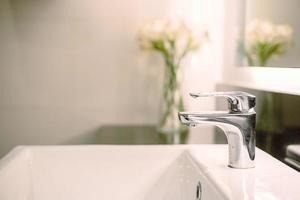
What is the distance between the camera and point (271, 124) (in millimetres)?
912

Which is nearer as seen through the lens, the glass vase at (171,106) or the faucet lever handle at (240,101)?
the faucet lever handle at (240,101)

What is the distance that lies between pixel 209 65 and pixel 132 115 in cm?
29

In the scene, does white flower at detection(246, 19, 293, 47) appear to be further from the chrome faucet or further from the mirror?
the chrome faucet

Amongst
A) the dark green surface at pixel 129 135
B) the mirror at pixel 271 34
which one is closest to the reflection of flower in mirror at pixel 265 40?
the mirror at pixel 271 34

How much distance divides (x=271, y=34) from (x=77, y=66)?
1.97ft

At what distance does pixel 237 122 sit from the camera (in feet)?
2.44

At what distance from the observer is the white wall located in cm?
130

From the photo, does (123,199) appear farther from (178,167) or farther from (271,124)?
(271,124)

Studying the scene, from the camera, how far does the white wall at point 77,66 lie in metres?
1.30

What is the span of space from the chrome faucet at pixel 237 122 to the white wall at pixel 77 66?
1.82 ft

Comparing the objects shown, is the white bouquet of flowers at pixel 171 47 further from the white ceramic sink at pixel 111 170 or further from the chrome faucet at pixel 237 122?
the chrome faucet at pixel 237 122

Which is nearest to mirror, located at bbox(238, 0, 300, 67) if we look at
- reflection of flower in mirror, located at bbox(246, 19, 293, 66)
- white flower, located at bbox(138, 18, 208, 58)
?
reflection of flower in mirror, located at bbox(246, 19, 293, 66)

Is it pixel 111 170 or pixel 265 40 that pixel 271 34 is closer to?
pixel 265 40

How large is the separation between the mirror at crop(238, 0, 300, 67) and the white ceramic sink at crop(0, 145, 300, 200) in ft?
0.72
